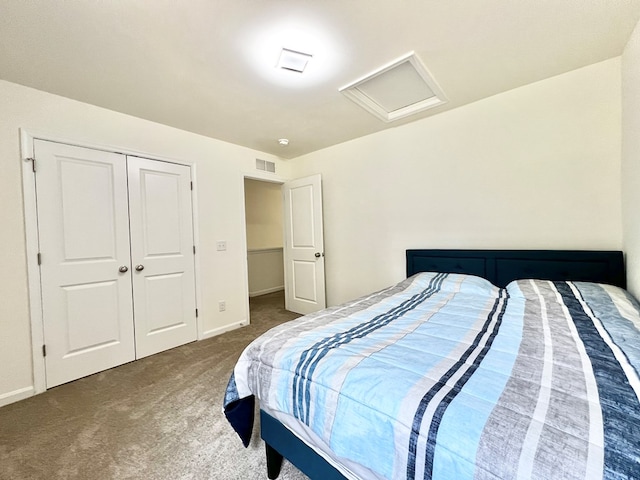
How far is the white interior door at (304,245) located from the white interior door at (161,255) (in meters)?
1.42

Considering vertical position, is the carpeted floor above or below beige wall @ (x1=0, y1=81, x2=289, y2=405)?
below

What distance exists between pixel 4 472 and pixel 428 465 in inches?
83.3

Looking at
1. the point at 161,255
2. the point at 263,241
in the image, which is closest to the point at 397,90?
the point at 161,255

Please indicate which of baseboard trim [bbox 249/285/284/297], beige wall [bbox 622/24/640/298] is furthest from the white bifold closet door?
beige wall [bbox 622/24/640/298]

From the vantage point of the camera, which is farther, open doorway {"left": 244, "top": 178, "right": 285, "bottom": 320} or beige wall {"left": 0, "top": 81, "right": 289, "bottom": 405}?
Answer: open doorway {"left": 244, "top": 178, "right": 285, "bottom": 320}

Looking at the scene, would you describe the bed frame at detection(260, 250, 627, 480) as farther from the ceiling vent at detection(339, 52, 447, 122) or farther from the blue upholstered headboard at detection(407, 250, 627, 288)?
the ceiling vent at detection(339, 52, 447, 122)

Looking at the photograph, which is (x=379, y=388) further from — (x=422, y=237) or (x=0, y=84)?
(x=0, y=84)

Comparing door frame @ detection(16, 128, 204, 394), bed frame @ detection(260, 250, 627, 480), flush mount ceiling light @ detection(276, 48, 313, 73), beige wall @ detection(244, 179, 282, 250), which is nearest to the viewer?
bed frame @ detection(260, 250, 627, 480)

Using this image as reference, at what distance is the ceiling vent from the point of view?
1.92 meters

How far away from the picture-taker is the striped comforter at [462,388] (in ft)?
2.04

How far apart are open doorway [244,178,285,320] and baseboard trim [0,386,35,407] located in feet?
9.86

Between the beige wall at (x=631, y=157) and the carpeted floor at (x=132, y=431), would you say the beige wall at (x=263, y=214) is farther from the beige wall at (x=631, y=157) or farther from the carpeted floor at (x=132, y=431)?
the beige wall at (x=631, y=157)

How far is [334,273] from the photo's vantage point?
3.58 m

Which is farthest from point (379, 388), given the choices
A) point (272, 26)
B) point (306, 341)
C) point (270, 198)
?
point (270, 198)
